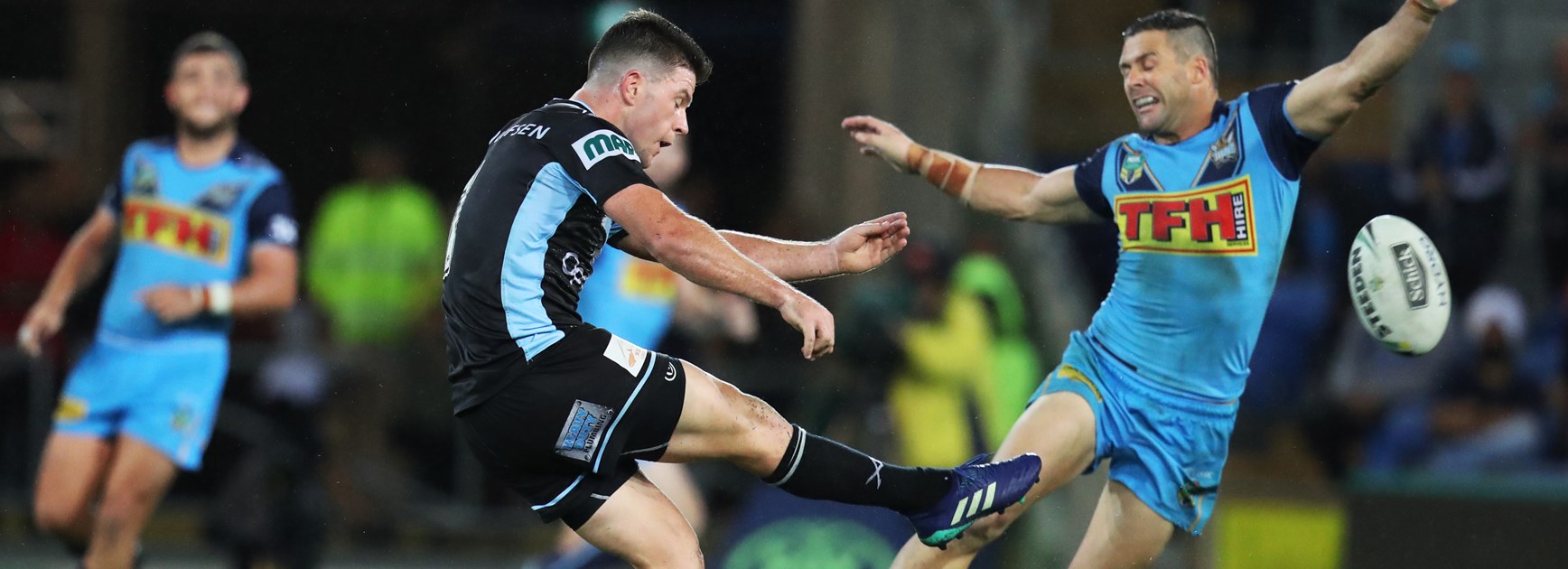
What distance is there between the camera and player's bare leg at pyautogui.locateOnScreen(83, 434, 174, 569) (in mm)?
7277

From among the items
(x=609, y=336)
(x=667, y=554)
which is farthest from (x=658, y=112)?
(x=667, y=554)

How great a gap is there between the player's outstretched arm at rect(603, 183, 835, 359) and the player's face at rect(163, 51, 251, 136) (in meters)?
3.54

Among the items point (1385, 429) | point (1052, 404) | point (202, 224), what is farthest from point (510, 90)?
point (1052, 404)

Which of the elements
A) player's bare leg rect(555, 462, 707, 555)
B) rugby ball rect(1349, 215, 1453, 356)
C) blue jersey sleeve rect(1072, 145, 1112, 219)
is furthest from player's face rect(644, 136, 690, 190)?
rugby ball rect(1349, 215, 1453, 356)

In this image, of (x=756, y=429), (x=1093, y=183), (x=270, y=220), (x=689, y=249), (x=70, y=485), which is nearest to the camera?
(x=689, y=249)

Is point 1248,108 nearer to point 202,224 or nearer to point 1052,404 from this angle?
point 1052,404

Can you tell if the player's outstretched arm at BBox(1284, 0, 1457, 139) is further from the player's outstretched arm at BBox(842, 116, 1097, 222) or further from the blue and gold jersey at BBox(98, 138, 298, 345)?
the blue and gold jersey at BBox(98, 138, 298, 345)

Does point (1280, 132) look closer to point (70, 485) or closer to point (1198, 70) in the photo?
point (1198, 70)

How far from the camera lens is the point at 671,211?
16.0ft

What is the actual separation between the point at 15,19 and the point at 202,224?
710 cm

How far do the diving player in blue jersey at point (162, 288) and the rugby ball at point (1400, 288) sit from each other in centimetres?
455

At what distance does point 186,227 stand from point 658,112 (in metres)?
3.37

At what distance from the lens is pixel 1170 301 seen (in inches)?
232

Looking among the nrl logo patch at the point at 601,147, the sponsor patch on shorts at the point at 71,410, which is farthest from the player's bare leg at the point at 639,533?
the sponsor patch on shorts at the point at 71,410
